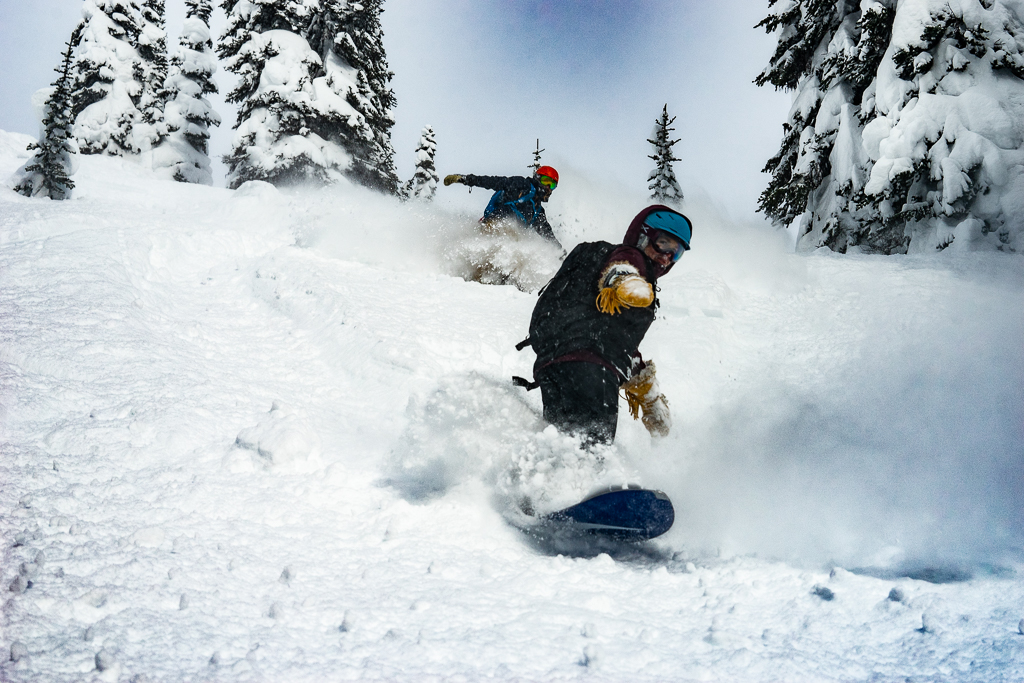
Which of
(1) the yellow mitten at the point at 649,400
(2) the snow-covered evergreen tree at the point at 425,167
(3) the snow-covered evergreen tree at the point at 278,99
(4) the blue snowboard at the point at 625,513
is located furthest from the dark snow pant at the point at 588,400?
(2) the snow-covered evergreen tree at the point at 425,167

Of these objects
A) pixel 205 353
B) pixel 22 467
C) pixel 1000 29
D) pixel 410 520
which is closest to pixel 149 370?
pixel 205 353

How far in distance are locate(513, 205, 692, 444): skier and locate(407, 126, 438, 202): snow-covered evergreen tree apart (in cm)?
2461

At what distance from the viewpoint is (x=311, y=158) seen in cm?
1595

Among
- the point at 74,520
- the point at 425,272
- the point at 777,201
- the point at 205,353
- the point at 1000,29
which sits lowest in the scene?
the point at 74,520

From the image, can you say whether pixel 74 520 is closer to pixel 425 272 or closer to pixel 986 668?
pixel 986 668

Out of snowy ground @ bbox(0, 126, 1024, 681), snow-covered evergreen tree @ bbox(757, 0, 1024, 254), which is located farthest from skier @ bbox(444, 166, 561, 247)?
snow-covered evergreen tree @ bbox(757, 0, 1024, 254)

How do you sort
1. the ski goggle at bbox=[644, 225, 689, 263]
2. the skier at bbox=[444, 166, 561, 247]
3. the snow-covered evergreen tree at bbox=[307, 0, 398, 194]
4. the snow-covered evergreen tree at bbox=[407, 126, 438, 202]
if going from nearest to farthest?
1. the ski goggle at bbox=[644, 225, 689, 263]
2. the skier at bbox=[444, 166, 561, 247]
3. the snow-covered evergreen tree at bbox=[307, 0, 398, 194]
4. the snow-covered evergreen tree at bbox=[407, 126, 438, 202]

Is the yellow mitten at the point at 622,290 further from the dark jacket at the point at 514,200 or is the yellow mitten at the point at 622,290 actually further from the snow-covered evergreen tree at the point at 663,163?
the snow-covered evergreen tree at the point at 663,163

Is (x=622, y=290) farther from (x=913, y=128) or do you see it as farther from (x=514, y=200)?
(x=913, y=128)

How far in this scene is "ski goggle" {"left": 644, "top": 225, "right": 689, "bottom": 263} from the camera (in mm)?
3133

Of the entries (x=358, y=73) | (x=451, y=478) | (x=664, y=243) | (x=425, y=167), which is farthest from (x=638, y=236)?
(x=425, y=167)

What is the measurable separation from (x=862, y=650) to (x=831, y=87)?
35.2ft

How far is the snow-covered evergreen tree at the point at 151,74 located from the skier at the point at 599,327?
74.2 ft

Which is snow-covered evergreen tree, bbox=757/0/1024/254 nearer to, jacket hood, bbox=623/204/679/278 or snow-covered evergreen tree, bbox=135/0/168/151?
jacket hood, bbox=623/204/679/278
